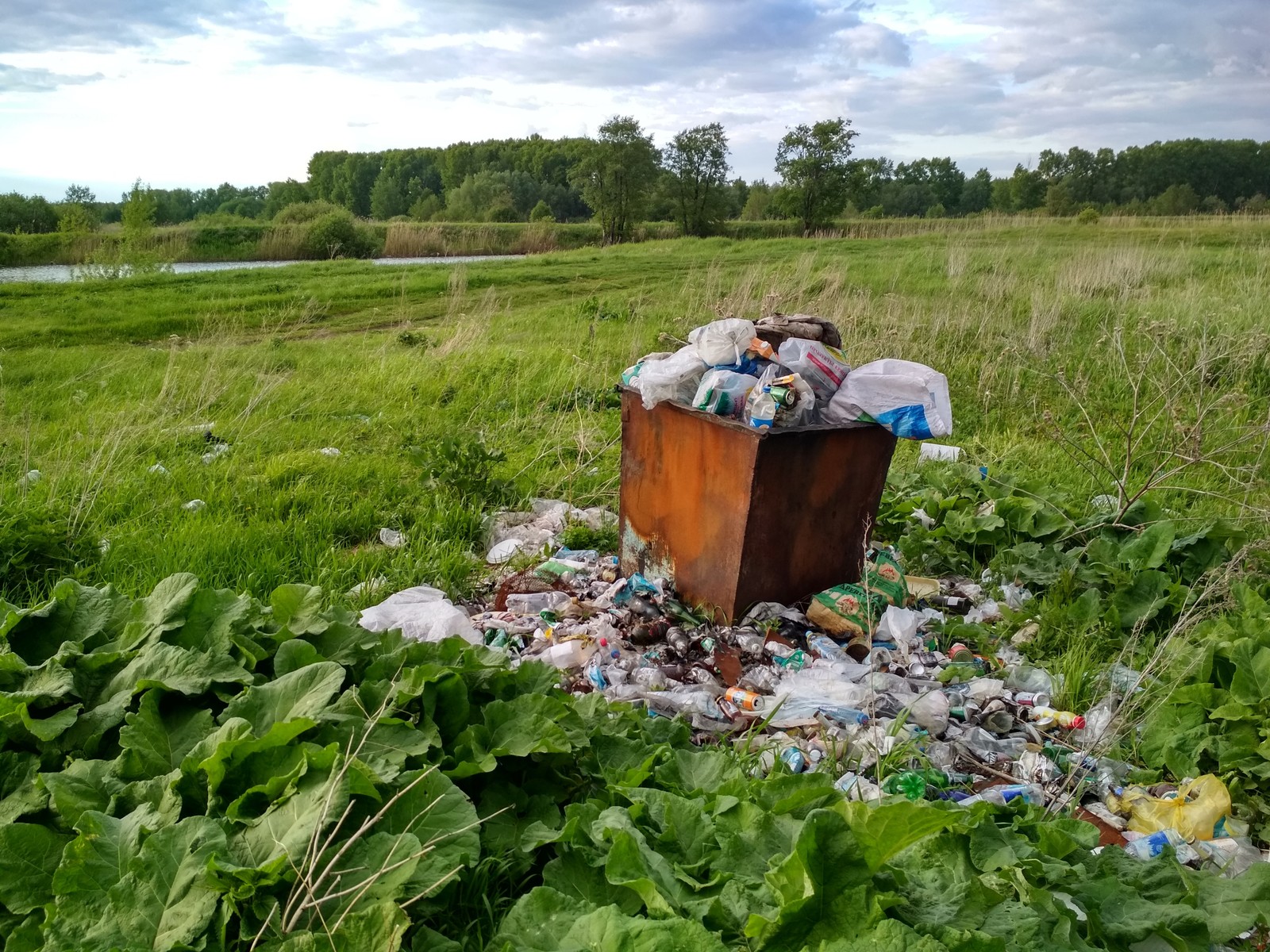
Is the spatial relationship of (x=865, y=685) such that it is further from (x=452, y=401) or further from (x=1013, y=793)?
(x=452, y=401)

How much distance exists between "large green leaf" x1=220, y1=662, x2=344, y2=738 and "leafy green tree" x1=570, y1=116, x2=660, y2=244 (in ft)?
141

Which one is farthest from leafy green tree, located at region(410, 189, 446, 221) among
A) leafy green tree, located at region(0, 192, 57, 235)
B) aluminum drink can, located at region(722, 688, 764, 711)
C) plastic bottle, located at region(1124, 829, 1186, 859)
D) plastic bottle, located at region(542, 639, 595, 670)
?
plastic bottle, located at region(1124, 829, 1186, 859)

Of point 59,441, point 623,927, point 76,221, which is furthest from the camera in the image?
point 76,221

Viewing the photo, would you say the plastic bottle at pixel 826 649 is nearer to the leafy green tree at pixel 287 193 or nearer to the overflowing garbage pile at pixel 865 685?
the overflowing garbage pile at pixel 865 685

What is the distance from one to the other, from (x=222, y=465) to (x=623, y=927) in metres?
4.38

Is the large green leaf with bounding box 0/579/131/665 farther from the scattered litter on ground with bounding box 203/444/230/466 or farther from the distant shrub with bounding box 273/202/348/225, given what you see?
the distant shrub with bounding box 273/202/348/225

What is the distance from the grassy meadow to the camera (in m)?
3.95

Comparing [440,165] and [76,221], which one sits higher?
[440,165]

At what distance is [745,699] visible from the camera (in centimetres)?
286

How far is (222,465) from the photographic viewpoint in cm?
484

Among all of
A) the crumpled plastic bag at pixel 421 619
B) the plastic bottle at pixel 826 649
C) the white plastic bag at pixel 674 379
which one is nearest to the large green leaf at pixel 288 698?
the crumpled plastic bag at pixel 421 619

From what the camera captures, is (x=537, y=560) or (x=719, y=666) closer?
(x=719, y=666)

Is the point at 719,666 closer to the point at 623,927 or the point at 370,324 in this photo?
the point at 623,927

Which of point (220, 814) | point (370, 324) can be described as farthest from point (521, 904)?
point (370, 324)
